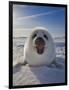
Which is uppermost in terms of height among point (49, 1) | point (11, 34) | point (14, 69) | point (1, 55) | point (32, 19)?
point (49, 1)

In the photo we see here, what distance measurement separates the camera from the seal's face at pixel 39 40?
2080mm

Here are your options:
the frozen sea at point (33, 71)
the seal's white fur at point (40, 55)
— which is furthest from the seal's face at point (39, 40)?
the frozen sea at point (33, 71)

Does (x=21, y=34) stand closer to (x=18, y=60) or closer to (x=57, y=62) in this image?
(x=18, y=60)

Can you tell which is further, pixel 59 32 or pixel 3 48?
pixel 59 32

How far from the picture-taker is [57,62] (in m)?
2.12

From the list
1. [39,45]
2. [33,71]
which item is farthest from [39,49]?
[33,71]

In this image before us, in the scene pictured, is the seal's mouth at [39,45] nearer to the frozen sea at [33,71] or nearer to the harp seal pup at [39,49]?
the harp seal pup at [39,49]

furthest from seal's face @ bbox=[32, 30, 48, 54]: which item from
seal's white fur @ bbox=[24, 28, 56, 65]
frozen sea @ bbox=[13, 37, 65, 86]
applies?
frozen sea @ bbox=[13, 37, 65, 86]

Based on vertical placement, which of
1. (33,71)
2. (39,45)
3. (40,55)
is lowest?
(33,71)

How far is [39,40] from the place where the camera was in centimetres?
210

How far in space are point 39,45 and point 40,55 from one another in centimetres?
11

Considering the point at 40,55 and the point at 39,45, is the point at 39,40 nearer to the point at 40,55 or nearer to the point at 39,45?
the point at 39,45

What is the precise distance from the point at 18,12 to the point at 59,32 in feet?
1.64

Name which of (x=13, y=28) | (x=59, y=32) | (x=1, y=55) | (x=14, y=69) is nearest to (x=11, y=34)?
(x=13, y=28)
